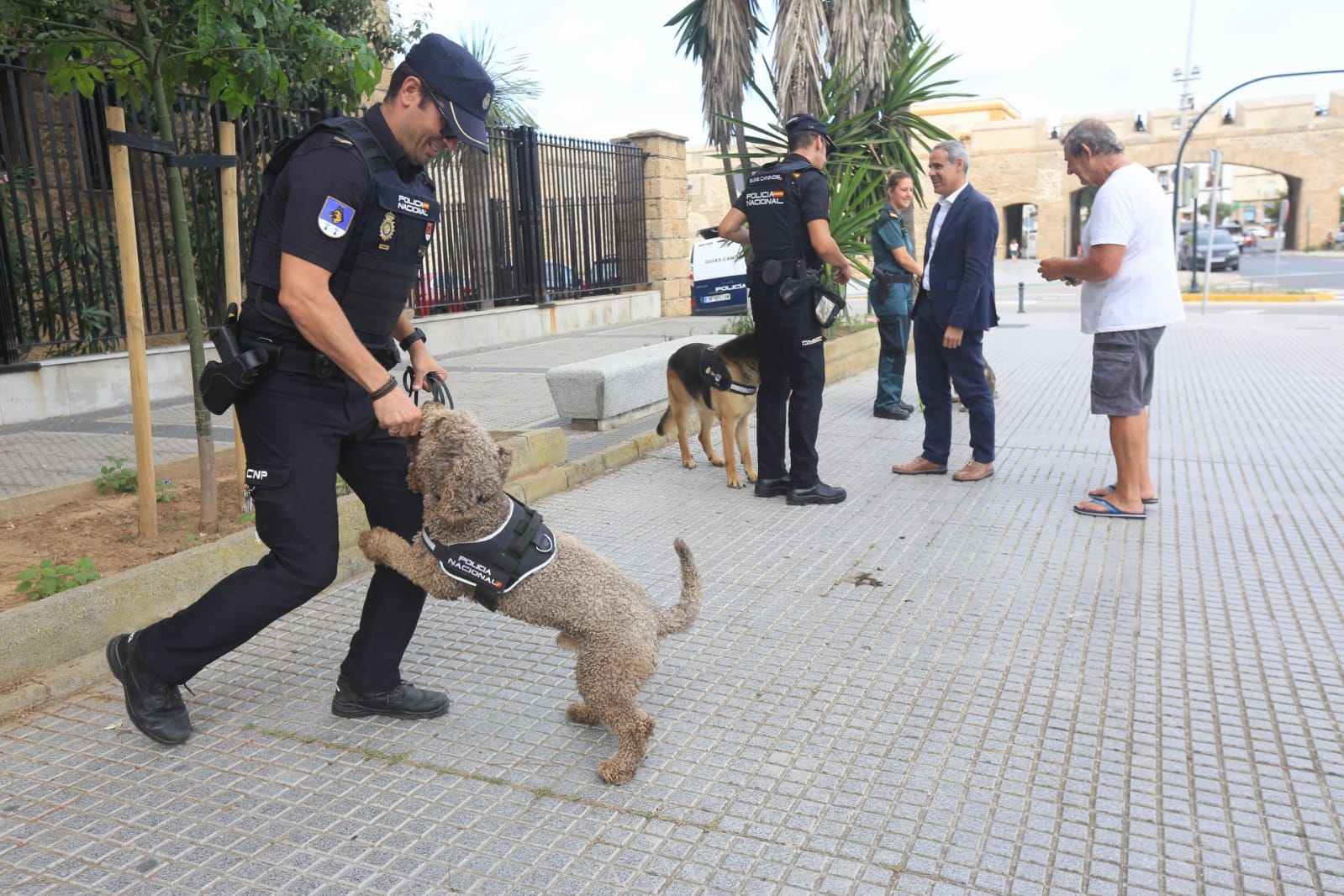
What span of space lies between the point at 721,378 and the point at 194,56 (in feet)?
10.5

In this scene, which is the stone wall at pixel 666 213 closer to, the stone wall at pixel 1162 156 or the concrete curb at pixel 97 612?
the concrete curb at pixel 97 612

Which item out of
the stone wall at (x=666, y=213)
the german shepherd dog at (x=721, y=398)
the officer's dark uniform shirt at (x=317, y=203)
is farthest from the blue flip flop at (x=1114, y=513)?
the stone wall at (x=666, y=213)

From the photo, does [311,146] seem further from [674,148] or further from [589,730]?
[674,148]

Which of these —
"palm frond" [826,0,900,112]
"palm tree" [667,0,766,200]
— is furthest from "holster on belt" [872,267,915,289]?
"palm tree" [667,0,766,200]

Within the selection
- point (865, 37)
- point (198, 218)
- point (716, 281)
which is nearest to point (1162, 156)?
point (716, 281)

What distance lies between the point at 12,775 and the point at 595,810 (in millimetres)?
1727

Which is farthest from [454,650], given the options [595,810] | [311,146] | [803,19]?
[803,19]

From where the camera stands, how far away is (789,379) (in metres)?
5.80

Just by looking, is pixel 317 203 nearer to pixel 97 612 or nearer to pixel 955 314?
pixel 97 612

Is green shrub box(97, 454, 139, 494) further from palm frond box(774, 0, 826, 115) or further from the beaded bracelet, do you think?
palm frond box(774, 0, 826, 115)

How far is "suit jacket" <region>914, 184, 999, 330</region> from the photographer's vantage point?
598 centimetres

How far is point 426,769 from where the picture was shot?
2.88m

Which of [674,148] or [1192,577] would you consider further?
[674,148]

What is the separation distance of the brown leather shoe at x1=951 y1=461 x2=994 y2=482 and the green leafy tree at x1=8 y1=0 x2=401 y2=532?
415 cm
